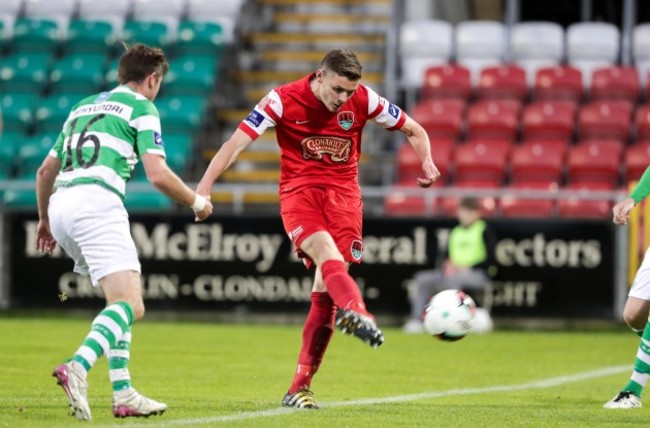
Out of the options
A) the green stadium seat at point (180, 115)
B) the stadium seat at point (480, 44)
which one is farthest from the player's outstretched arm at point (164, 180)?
the stadium seat at point (480, 44)

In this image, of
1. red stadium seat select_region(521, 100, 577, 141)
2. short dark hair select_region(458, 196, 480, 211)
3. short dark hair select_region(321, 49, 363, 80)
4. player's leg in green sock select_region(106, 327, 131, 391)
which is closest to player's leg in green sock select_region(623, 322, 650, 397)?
short dark hair select_region(321, 49, 363, 80)

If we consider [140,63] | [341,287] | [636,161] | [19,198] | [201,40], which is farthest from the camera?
[201,40]

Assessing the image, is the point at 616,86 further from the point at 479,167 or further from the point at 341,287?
the point at 341,287

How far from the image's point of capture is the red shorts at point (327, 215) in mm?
7578

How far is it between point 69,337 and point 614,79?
1025 cm

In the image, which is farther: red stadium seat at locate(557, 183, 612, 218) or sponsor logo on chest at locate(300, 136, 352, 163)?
red stadium seat at locate(557, 183, 612, 218)

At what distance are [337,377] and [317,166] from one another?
2.95m

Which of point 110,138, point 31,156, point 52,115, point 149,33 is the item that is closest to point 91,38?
point 149,33

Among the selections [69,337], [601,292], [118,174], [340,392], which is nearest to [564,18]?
[601,292]

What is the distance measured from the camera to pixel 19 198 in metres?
18.2

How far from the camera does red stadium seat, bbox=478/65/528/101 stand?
2059 cm

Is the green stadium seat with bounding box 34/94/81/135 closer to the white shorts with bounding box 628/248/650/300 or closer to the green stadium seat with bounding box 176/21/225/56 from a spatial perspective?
the green stadium seat with bounding box 176/21/225/56

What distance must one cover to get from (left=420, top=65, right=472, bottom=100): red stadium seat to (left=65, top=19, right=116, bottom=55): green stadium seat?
200 inches

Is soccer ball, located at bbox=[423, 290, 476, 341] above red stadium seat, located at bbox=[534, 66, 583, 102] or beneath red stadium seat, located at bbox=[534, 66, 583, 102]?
beneath
